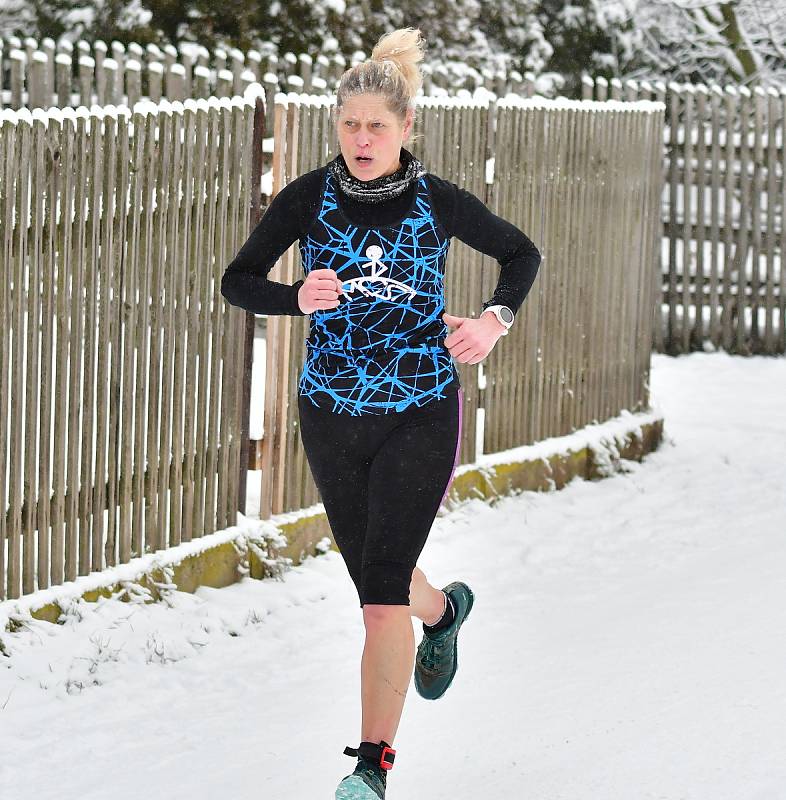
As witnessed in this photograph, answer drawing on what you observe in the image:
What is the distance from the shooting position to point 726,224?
39.0 feet

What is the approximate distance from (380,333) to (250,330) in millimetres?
2303

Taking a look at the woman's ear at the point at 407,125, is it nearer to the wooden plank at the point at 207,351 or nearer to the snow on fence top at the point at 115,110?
the snow on fence top at the point at 115,110

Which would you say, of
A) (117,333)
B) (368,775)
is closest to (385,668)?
(368,775)

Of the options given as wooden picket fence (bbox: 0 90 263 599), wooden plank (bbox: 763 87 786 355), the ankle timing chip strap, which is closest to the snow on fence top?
wooden picket fence (bbox: 0 90 263 599)

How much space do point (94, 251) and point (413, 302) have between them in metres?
1.72

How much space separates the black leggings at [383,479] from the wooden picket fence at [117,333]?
139 centimetres

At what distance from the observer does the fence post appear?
6109 mm

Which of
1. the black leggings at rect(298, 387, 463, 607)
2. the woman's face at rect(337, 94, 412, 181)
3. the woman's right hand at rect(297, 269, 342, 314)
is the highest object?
the woman's face at rect(337, 94, 412, 181)

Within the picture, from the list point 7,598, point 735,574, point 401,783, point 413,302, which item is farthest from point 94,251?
point 735,574

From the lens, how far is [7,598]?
16.8 feet

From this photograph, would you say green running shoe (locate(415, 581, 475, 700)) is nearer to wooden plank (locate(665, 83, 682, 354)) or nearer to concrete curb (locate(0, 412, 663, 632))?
concrete curb (locate(0, 412, 663, 632))

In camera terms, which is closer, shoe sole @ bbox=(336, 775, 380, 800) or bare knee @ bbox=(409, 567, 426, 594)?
shoe sole @ bbox=(336, 775, 380, 800)

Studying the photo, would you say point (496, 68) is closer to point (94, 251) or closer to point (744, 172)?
point (744, 172)

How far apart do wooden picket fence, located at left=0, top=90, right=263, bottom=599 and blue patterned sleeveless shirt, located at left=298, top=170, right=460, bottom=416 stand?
1.40 m
